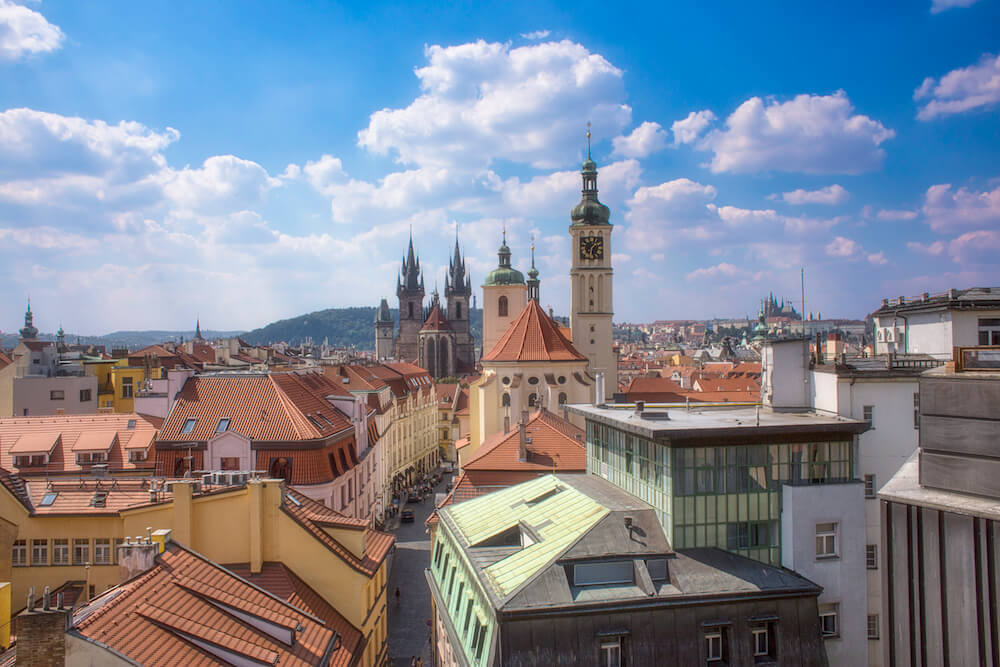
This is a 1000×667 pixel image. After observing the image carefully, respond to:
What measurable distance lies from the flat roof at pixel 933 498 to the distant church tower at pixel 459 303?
155342 mm

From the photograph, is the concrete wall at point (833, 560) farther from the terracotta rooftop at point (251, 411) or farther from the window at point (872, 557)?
the terracotta rooftop at point (251, 411)

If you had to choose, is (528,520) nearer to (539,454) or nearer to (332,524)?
(332,524)

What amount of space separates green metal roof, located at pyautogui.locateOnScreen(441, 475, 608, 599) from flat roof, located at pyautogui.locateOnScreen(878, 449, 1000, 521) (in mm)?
6874

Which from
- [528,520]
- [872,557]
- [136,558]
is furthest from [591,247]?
[136,558]

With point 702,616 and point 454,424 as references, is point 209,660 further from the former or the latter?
point 454,424

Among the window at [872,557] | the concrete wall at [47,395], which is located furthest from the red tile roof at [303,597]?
the concrete wall at [47,395]

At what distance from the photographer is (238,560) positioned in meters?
22.1

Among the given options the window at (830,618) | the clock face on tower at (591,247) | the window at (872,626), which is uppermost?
the clock face on tower at (591,247)

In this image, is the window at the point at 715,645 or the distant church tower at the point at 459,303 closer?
the window at the point at 715,645

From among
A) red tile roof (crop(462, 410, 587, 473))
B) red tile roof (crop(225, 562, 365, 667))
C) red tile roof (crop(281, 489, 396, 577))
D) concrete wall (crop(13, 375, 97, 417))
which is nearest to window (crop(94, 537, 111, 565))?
red tile roof (crop(225, 562, 365, 667))

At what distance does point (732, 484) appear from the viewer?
2011cm

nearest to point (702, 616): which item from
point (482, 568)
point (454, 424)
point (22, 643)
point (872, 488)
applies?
point (482, 568)

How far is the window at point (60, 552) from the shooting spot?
24000 mm

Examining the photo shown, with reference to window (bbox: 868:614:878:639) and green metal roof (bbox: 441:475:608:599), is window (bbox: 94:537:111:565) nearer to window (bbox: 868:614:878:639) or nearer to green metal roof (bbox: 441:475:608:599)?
green metal roof (bbox: 441:475:608:599)
